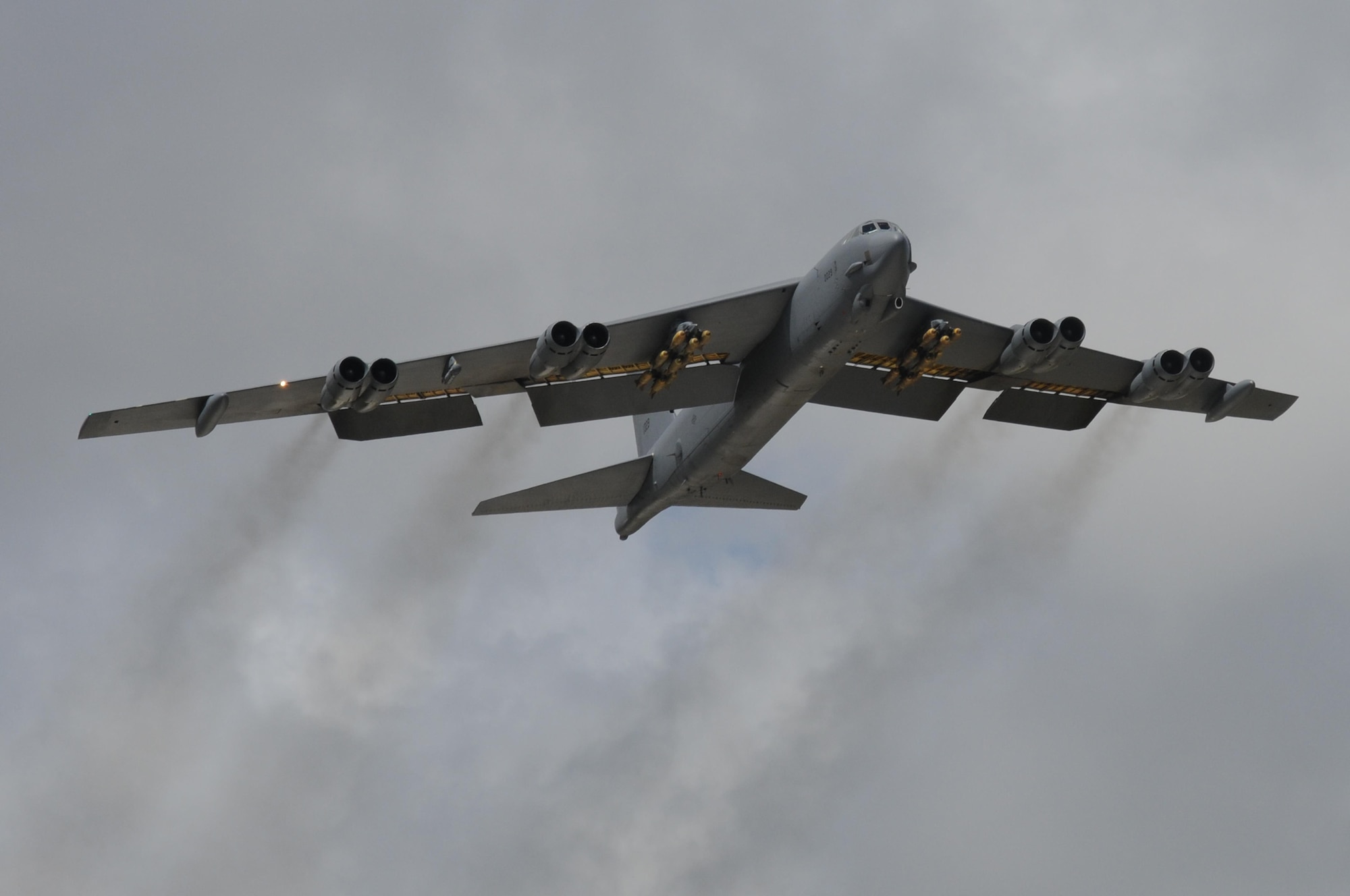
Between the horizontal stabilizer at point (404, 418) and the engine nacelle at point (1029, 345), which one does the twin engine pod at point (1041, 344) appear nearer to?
the engine nacelle at point (1029, 345)

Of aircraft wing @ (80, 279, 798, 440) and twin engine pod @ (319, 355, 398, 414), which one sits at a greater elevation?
aircraft wing @ (80, 279, 798, 440)

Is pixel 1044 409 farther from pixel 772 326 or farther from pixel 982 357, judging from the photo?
pixel 772 326

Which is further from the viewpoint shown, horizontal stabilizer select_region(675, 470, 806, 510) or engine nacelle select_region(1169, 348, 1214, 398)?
horizontal stabilizer select_region(675, 470, 806, 510)

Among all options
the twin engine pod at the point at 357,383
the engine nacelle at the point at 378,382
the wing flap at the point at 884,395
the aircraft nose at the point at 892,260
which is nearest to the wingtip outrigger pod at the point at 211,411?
the twin engine pod at the point at 357,383

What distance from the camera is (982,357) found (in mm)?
37156

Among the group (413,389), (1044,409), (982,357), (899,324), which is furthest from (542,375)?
(1044,409)

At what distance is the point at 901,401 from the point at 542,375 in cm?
1101

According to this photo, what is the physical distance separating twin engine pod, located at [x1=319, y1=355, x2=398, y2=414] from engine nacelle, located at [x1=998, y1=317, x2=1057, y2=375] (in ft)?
46.7

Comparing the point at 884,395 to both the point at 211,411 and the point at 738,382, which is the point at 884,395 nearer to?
the point at 738,382

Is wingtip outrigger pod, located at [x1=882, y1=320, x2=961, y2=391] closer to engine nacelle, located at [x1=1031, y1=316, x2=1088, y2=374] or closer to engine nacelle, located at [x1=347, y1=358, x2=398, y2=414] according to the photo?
engine nacelle, located at [x1=1031, y1=316, x2=1088, y2=374]

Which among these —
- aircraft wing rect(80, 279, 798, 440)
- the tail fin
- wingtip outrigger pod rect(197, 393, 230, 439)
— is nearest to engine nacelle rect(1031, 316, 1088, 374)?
aircraft wing rect(80, 279, 798, 440)

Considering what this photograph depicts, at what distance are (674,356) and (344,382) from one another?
7.49 m

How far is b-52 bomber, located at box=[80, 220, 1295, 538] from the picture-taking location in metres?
31.4

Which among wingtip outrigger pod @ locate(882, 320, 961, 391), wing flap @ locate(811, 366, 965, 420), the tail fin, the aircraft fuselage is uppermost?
the tail fin
